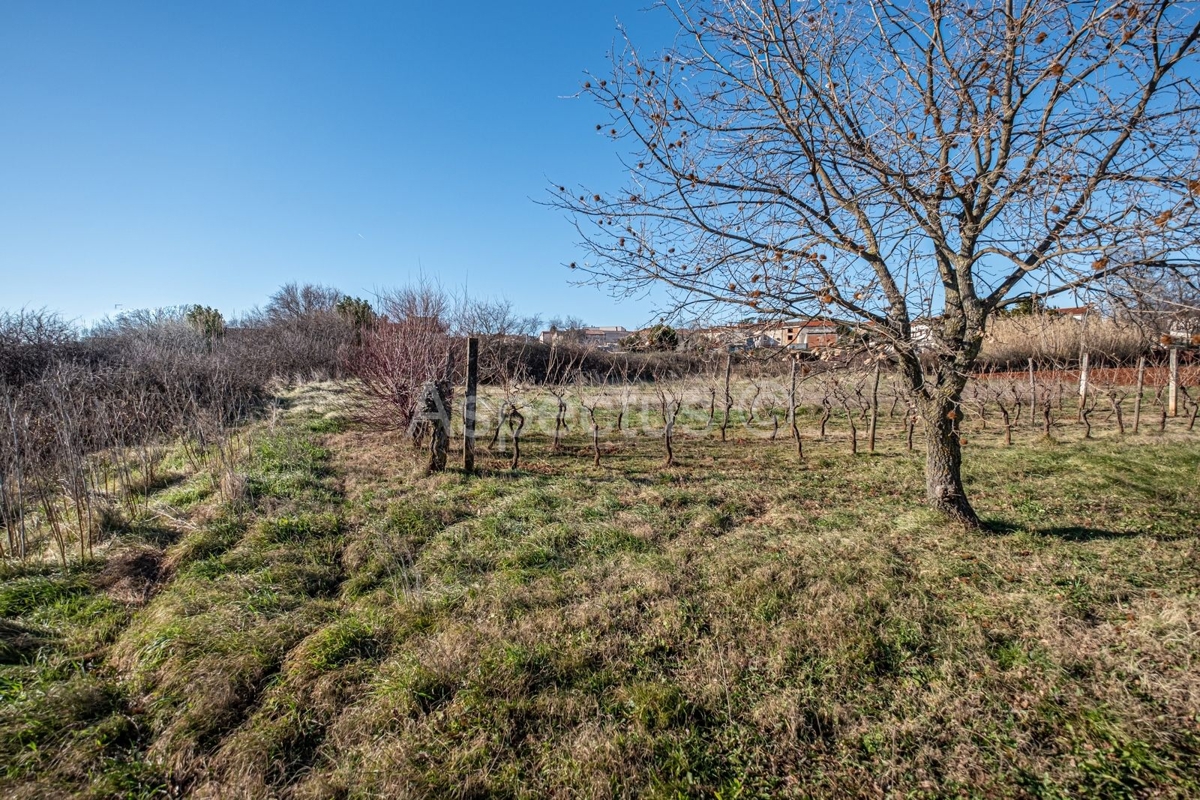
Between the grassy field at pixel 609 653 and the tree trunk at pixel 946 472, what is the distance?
0.20 m

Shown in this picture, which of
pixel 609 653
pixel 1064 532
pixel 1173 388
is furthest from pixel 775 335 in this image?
pixel 1173 388

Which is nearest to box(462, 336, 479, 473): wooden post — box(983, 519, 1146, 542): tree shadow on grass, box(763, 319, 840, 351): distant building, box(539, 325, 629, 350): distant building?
box(763, 319, 840, 351): distant building

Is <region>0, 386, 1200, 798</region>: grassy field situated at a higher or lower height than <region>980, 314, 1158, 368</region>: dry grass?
lower

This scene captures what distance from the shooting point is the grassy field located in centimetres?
215

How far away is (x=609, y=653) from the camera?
2893 mm

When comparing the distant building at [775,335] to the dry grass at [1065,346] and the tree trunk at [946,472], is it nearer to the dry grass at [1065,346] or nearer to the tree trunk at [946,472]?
the tree trunk at [946,472]

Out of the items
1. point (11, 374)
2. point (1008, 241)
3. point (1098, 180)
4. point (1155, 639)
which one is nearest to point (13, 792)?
point (1155, 639)

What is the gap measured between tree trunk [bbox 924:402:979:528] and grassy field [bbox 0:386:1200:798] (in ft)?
0.65

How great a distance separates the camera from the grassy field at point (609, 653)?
2150 millimetres

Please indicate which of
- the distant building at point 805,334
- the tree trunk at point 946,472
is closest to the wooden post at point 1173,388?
the tree trunk at point 946,472

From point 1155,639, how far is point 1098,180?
263cm

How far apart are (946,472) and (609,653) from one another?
139 inches

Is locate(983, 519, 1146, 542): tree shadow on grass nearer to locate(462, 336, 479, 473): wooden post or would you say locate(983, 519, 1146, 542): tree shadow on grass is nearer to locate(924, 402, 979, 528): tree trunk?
→ locate(924, 402, 979, 528): tree trunk

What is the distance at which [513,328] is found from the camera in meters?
20.5
